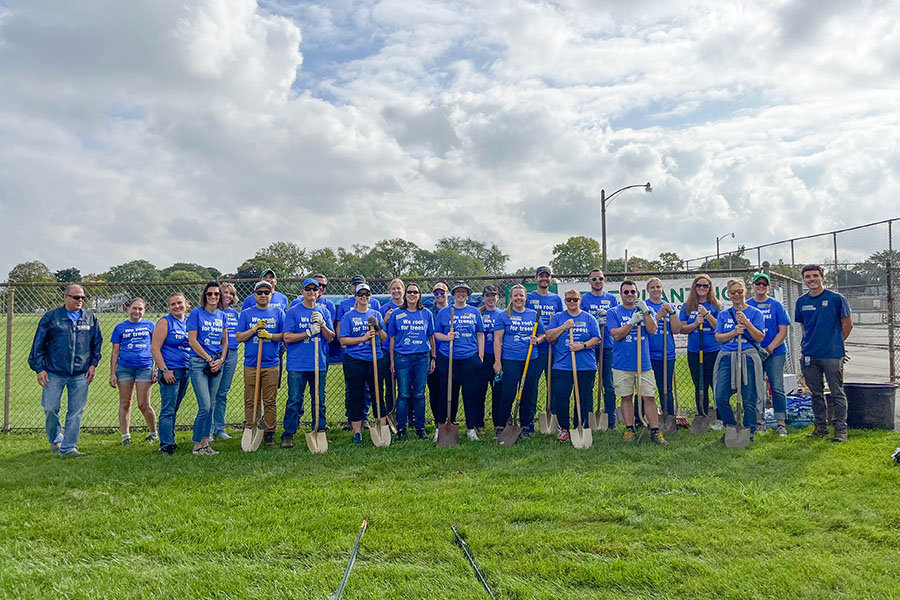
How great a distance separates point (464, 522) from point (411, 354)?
2891mm

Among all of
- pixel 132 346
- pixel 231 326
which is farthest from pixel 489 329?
pixel 132 346

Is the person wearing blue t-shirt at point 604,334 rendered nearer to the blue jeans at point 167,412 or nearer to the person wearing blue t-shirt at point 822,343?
the person wearing blue t-shirt at point 822,343

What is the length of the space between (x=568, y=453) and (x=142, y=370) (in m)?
5.04

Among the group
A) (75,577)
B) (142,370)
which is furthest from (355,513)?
(142,370)

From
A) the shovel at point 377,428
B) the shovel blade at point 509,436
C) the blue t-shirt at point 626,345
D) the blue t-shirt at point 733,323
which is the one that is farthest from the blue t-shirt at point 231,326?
the blue t-shirt at point 733,323

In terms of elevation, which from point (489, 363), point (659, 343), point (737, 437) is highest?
point (659, 343)

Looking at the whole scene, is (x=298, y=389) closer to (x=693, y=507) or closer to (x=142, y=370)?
(x=142, y=370)

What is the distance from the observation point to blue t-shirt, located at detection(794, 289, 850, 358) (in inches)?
261

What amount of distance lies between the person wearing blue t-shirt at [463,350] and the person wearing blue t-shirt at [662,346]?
2074 mm

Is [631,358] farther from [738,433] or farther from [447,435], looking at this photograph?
[447,435]

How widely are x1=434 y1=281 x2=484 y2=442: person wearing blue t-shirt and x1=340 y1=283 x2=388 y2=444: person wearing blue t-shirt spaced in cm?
74

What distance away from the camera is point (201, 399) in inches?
253

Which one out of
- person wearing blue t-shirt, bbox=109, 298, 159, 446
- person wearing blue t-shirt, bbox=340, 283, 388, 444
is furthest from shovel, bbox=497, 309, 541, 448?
person wearing blue t-shirt, bbox=109, 298, 159, 446

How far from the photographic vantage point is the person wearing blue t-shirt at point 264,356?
6727 millimetres
